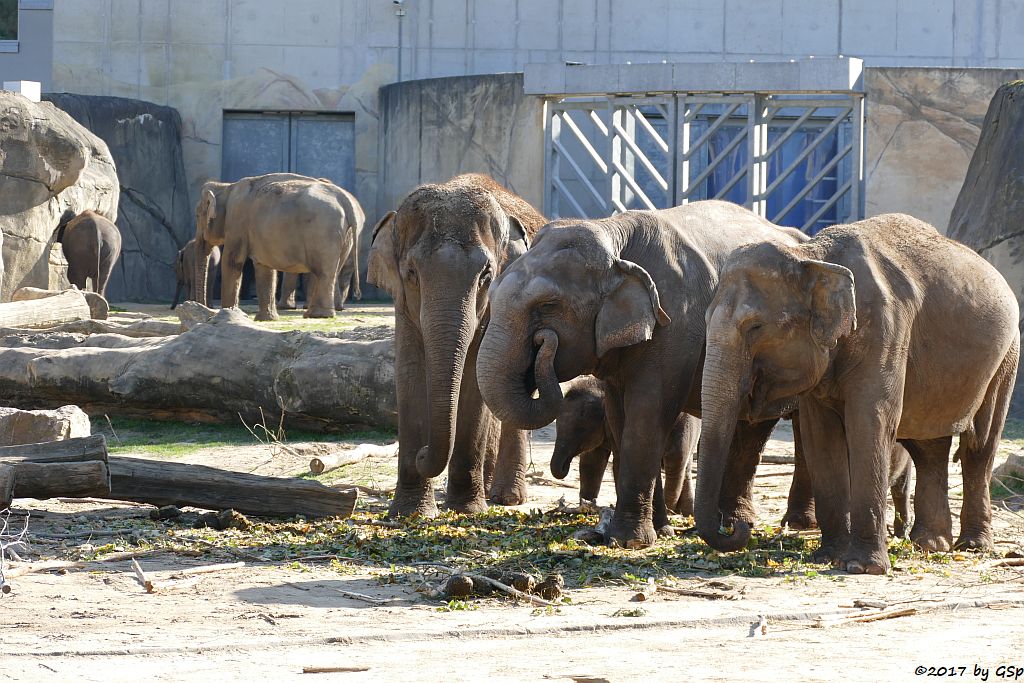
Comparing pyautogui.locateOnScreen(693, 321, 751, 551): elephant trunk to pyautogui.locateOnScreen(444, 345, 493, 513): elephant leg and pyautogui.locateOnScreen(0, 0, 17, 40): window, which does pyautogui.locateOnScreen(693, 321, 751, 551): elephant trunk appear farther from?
pyautogui.locateOnScreen(0, 0, 17, 40): window

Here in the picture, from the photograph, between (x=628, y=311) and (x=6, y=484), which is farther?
(x=6, y=484)

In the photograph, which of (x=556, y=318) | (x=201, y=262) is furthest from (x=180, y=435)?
(x=201, y=262)

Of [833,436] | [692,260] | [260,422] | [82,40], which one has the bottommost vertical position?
[260,422]

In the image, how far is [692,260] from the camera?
6.26 metres

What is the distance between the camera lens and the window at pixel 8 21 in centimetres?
2989

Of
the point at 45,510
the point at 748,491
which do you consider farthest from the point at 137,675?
the point at 748,491

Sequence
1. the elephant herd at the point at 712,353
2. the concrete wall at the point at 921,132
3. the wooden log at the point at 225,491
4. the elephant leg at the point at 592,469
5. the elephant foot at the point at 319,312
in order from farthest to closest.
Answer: the concrete wall at the point at 921,132, the elephant foot at the point at 319,312, the elephant leg at the point at 592,469, the wooden log at the point at 225,491, the elephant herd at the point at 712,353

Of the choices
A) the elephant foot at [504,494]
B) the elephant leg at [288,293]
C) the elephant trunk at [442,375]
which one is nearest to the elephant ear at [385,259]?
the elephant trunk at [442,375]

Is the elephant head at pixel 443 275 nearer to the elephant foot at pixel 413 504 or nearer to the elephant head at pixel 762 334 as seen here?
the elephant foot at pixel 413 504

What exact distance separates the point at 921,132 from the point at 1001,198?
22.5 ft

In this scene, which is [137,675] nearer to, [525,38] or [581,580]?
[581,580]

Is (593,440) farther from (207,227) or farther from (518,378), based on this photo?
(207,227)

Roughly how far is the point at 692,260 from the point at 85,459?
2.61 meters

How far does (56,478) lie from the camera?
19.8 ft
